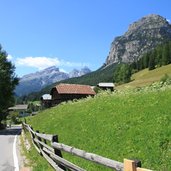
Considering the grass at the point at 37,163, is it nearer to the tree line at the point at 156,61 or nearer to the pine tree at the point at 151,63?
the tree line at the point at 156,61

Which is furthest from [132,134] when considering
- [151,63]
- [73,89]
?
[151,63]

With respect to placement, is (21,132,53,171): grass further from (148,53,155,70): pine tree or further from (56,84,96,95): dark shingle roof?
(148,53,155,70): pine tree

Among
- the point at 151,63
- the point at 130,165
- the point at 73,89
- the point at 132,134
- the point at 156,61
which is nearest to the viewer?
the point at 130,165

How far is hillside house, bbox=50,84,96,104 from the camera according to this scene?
98750 mm

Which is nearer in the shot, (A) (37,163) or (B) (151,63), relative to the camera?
(A) (37,163)

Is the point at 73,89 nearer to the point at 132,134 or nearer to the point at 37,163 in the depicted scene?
the point at 37,163

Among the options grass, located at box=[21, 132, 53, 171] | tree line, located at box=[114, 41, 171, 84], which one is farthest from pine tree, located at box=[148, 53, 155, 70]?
grass, located at box=[21, 132, 53, 171]

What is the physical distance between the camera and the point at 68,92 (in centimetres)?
9856

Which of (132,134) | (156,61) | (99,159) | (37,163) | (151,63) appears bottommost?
(37,163)

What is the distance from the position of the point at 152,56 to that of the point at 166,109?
176348 mm

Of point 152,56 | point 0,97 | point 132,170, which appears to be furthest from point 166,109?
point 152,56

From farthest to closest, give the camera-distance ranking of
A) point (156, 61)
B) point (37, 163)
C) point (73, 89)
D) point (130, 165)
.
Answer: point (156, 61)
point (73, 89)
point (37, 163)
point (130, 165)

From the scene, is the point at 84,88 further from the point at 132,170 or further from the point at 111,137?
the point at 132,170

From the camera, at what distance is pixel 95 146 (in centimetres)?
1544
